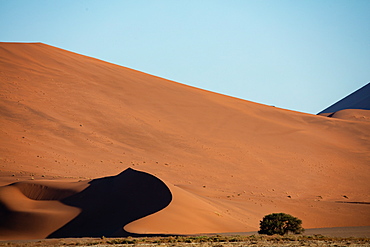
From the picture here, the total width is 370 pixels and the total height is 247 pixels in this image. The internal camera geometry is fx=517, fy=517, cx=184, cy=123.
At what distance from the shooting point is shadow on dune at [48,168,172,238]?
18453 mm

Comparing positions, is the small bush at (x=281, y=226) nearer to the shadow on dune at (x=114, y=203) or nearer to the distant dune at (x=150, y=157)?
the distant dune at (x=150, y=157)

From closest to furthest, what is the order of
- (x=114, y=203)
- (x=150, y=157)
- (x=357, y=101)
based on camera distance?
(x=114, y=203) < (x=150, y=157) < (x=357, y=101)

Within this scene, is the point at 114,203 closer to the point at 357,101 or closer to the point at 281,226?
the point at 281,226

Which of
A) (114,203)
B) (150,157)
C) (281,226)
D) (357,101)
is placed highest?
(357,101)

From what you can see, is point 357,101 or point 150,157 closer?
point 150,157

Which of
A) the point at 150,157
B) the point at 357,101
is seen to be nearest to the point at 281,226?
the point at 150,157

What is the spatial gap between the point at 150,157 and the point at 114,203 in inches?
446

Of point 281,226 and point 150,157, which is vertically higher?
point 150,157

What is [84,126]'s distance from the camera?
33625 millimetres

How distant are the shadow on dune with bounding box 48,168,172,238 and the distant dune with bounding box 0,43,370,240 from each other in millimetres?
54

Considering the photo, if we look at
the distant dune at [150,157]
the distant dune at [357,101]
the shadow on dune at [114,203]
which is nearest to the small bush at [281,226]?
the distant dune at [150,157]

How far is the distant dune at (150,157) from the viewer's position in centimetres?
1936

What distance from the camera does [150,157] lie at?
31219mm

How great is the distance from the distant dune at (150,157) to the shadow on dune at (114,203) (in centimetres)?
5
